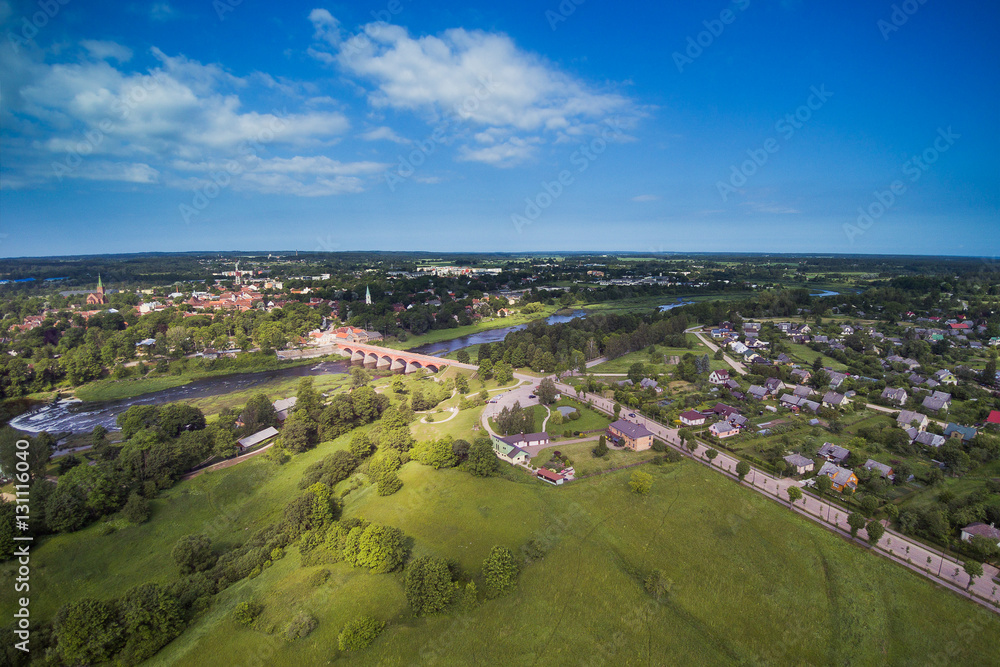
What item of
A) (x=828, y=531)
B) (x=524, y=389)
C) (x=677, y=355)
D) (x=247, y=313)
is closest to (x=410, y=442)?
A: (x=524, y=389)

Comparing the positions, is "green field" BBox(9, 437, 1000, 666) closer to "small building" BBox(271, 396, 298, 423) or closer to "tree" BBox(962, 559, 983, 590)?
"tree" BBox(962, 559, 983, 590)

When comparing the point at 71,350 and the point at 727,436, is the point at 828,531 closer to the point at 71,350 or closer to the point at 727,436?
the point at 727,436

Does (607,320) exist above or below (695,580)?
above

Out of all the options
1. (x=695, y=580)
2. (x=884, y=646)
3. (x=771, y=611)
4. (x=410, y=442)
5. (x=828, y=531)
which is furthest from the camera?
(x=410, y=442)

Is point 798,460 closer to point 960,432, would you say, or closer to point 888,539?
point 888,539

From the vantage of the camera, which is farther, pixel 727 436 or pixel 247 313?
pixel 247 313

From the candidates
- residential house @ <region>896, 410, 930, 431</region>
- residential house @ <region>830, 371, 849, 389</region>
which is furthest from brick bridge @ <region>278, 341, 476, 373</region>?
residential house @ <region>896, 410, 930, 431</region>

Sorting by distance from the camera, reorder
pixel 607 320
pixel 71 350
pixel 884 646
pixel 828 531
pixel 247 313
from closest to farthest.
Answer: pixel 884 646
pixel 828 531
pixel 71 350
pixel 607 320
pixel 247 313
